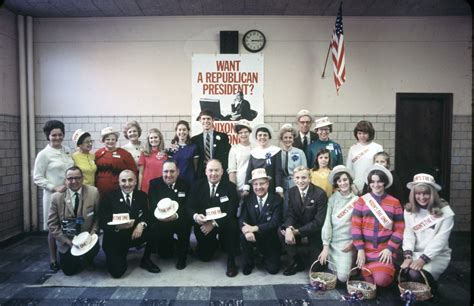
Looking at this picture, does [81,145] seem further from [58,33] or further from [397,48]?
[397,48]

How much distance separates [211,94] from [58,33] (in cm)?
277

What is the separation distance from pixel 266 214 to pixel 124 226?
5.33ft

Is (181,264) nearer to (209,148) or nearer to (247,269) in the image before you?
(247,269)

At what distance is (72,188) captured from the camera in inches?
138

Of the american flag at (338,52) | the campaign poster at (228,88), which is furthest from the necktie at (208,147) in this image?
the american flag at (338,52)

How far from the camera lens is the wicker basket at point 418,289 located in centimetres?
277

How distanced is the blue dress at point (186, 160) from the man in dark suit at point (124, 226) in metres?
0.60

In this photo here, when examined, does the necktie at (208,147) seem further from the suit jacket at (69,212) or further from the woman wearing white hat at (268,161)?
the suit jacket at (69,212)

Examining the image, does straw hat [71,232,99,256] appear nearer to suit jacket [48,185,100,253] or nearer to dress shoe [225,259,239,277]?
suit jacket [48,185,100,253]

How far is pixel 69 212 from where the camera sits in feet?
11.4

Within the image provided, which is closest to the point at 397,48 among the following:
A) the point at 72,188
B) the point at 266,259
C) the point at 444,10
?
A: the point at 444,10

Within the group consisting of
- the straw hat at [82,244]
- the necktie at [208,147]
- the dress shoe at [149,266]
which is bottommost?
the dress shoe at [149,266]

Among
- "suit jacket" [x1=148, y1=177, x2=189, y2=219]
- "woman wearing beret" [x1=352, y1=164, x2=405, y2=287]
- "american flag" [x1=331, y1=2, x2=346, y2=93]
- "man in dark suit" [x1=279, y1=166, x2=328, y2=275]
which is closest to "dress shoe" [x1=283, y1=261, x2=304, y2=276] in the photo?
"man in dark suit" [x1=279, y1=166, x2=328, y2=275]

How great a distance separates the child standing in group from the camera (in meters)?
3.71
